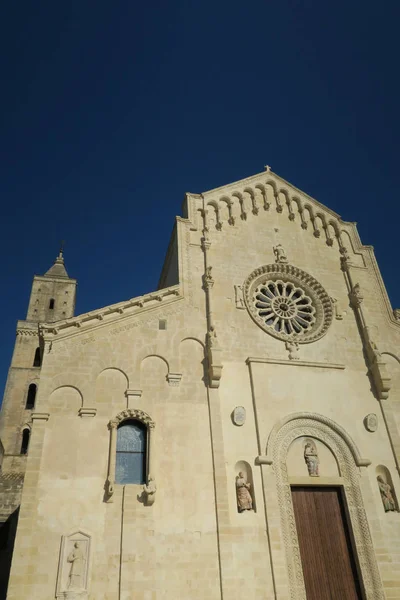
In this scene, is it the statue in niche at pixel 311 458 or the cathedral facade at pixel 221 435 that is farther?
the statue in niche at pixel 311 458

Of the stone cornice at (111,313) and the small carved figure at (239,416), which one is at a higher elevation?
the stone cornice at (111,313)

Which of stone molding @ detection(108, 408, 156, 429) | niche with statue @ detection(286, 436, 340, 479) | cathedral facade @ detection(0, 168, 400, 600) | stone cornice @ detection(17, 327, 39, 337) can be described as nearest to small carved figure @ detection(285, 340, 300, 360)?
cathedral facade @ detection(0, 168, 400, 600)

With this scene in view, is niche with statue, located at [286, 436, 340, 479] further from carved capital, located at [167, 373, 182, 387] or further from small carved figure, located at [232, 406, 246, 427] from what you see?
carved capital, located at [167, 373, 182, 387]

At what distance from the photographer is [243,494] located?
1359cm

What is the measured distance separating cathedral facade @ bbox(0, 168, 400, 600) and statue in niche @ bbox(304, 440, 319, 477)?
0.25 ft

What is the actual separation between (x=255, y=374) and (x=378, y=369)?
16.6ft

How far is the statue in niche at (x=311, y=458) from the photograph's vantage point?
48.7 feet

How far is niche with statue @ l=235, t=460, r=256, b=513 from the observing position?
13.4 meters

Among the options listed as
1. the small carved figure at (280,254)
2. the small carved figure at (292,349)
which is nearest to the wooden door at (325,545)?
the small carved figure at (292,349)

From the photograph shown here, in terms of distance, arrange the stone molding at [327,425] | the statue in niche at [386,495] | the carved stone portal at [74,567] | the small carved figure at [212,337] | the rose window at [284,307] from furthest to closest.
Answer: the rose window at [284,307] → the small carved figure at [212,337] → the stone molding at [327,425] → the statue in niche at [386,495] → the carved stone portal at [74,567]

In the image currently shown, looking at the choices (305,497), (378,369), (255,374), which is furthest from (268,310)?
(305,497)

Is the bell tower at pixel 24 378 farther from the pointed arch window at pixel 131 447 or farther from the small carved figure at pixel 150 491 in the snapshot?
the small carved figure at pixel 150 491

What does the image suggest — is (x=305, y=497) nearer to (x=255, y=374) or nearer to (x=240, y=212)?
(x=255, y=374)

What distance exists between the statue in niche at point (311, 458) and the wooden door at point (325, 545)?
0.52 metres
